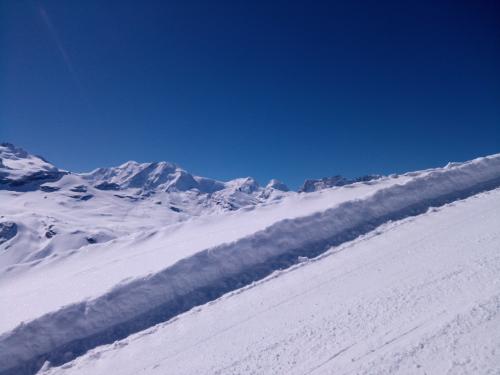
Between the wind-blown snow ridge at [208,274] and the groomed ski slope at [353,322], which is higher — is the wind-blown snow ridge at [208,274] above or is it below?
above

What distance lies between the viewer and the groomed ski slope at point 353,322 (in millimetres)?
5891

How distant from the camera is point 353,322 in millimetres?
7086

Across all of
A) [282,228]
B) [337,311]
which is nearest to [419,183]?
[282,228]

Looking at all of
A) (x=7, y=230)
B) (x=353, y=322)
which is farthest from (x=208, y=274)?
(x=7, y=230)

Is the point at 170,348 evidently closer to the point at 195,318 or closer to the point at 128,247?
the point at 195,318

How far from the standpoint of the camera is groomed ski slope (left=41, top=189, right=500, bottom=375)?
19.3ft

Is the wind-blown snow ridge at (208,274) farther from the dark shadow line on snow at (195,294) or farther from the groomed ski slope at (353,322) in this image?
the groomed ski slope at (353,322)

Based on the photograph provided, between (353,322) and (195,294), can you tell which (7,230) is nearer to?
(195,294)

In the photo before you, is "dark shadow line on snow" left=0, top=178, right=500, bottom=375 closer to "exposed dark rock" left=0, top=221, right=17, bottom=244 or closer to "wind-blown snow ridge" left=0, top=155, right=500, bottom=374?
"wind-blown snow ridge" left=0, top=155, right=500, bottom=374

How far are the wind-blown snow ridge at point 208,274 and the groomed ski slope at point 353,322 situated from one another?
24.1 inches

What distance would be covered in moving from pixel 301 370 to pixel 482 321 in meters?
3.03

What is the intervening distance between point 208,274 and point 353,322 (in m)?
4.73

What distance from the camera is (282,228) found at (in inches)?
499

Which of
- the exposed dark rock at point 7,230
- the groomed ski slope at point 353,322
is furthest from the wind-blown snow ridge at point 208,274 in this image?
the exposed dark rock at point 7,230
